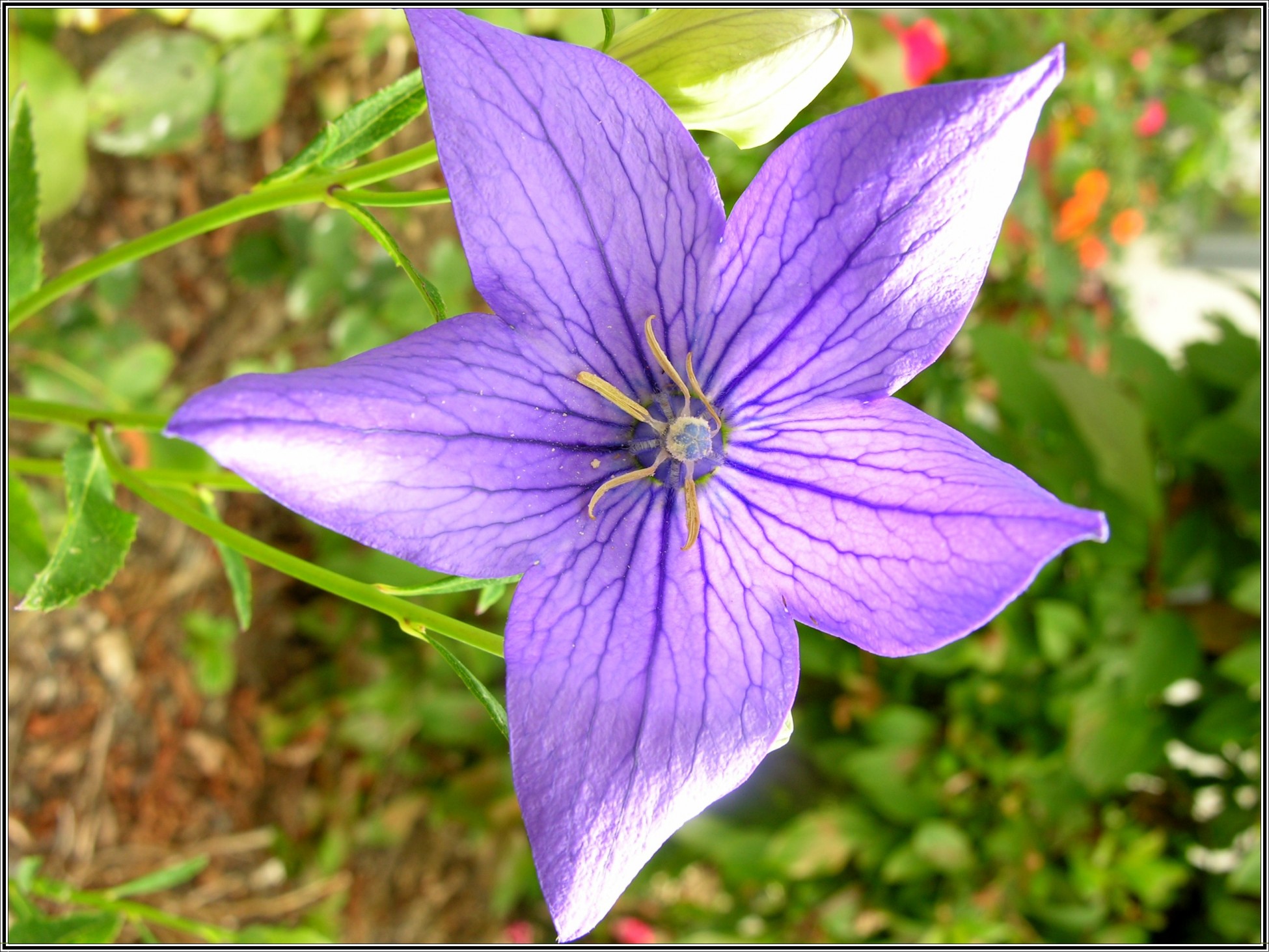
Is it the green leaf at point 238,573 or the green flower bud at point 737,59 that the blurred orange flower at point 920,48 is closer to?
the green flower bud at point 737,59

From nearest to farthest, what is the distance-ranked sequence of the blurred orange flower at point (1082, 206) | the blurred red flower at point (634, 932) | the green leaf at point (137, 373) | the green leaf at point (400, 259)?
the green leaf at point (400, 259) → the green leaf at point (137, 373) → the blurred red flower at point (634, 932) → the blurred orange flower at point (1082, 206)

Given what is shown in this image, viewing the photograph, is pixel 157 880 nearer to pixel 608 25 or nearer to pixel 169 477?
pixel 169 477

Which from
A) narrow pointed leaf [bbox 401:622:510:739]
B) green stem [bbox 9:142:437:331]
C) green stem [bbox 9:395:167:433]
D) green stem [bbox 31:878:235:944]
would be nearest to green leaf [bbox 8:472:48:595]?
green stem [bbox 9:395:167:433]

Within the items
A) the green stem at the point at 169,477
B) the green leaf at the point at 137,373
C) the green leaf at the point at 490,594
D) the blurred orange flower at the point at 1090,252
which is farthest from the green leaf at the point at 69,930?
the blurred orange flower at the point at 1090,252

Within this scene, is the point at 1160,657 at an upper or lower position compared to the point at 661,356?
lower

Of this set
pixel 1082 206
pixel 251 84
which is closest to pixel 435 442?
pixel 251 84

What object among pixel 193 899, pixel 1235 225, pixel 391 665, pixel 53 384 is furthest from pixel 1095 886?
pixel 1235 225
